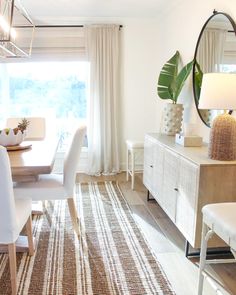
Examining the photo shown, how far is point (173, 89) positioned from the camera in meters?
3.60

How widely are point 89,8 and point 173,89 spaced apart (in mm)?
1594

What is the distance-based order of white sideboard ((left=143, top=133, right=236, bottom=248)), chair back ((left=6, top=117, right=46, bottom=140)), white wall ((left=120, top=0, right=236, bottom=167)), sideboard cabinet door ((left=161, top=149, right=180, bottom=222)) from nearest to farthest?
1. white sideboard ((left=143, top=133, right=236, bottom=248))
2. sideboard cabinet door ((left=161, top=149, right=180, bottom=222))
3. chair back ((left=6, top=117, right=46, bottom=140))
4. white wall ((left=120, top=0, right=236, bottom=167))

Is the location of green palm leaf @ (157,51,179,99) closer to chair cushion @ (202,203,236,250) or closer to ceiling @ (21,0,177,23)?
ceiling @ (21,0,177,23)

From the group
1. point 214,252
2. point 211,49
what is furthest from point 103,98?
point 214,252

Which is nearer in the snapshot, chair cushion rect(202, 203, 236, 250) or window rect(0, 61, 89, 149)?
chair cushion rect(202, 203, 236, 250)

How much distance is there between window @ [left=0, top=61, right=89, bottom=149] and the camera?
464 cm

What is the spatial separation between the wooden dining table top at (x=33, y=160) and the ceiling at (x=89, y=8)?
1.93 m

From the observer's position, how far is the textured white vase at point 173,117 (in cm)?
338

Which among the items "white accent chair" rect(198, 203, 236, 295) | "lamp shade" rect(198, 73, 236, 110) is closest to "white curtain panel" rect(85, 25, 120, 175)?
"lamp shade" rect(198, 73, 236, 110)

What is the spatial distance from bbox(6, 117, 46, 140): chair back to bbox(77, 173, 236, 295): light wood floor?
1322mm

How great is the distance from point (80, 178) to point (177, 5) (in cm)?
270

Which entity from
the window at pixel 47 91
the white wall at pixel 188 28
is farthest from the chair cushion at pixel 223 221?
the window at pixel 47 91

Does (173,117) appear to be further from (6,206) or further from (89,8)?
(6,206)

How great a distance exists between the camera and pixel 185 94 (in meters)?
3.58
